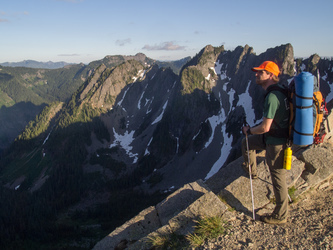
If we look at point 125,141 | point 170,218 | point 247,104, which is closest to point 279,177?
point 170,218

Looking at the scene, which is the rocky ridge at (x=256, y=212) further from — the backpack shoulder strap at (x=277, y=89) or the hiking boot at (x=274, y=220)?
the backpack shoulder strap at (x=277, y=89)

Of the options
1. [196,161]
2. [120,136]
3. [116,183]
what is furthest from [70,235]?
[120,136]

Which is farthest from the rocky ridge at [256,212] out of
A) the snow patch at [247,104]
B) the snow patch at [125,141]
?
the snow patch at [125,141]

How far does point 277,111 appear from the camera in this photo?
7.34 metres

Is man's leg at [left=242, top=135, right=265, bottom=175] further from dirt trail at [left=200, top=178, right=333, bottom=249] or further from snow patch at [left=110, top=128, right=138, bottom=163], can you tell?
snow patch at [left=110, top=128, right=138, bottom=163]

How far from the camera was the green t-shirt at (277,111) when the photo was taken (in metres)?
7.05

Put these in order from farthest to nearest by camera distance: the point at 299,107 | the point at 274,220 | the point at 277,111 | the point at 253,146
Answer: the point at 253,146, the point at 274,220, the point at 277,111, the point at 299,107

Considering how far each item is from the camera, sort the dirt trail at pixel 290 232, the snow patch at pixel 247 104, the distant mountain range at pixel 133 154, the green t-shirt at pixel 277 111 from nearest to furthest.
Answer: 1. the dirt trail at pixel 290 232
2. the green t-shirt at pixel 277 111
3. the distant mountain range at pixel 133 154
4. the snow patch at pixel 247 104

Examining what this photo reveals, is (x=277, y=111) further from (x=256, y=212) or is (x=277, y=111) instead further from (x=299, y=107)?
(x=256, y=212)

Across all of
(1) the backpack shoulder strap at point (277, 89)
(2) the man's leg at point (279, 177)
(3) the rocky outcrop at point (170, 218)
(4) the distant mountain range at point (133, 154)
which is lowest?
(4) the distant mountain range at point (133, 154)

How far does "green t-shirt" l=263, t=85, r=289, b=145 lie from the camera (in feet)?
23.1

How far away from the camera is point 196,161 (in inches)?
4281

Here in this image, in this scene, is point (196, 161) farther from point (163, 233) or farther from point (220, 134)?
point (163, 233)

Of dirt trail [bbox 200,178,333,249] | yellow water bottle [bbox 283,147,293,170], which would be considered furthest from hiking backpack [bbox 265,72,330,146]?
dirt trail [bbox 200,178,333,249]
